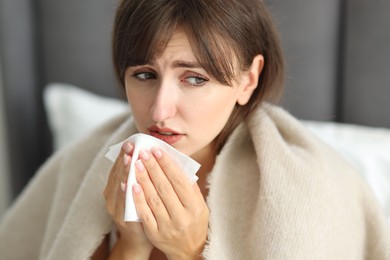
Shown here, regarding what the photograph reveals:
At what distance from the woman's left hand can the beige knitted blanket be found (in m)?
0.05

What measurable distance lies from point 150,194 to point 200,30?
248 mm

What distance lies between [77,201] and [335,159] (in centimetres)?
48

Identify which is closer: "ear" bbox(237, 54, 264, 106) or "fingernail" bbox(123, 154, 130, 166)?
"fingernail" bbox(123, 154, 130, 166)

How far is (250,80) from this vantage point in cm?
90

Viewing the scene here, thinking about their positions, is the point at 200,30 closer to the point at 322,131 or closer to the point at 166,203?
the point at 166,203

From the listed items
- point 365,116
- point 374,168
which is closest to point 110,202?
point 374,168

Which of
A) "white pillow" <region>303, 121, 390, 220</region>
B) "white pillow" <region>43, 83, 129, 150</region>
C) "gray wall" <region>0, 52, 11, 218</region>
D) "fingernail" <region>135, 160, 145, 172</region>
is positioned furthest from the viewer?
"gray wall" <region>0, 52, 11, 218</region>

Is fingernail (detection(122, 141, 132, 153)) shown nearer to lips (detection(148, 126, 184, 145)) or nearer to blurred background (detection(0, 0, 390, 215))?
lips (detection(148, 126, 184, 145))


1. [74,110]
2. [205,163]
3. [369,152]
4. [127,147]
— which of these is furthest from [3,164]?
[369,152]

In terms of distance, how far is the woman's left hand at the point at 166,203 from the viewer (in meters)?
0.76

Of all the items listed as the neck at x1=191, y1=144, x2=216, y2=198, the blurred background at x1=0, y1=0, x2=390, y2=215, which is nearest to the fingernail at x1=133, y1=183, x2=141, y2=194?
the neck at x1=191, y1=144, x2=216, y2=198

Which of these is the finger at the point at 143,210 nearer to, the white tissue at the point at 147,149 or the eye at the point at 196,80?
the white tissue at the point at 147,149

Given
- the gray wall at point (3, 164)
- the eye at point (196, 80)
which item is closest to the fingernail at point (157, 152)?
the eye at point (196, 80)

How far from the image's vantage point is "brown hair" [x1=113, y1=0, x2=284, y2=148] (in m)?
0.77
